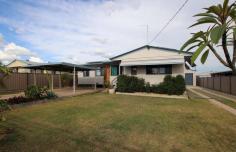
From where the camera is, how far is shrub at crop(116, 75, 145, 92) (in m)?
16.2

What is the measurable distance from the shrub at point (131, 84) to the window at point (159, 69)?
2350mm

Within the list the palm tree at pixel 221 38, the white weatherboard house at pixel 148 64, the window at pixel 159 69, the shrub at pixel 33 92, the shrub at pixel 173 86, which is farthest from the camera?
the window at pixel 159 69

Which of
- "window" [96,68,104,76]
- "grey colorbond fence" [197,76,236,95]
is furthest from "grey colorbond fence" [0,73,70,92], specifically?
"grey colorbond fence" [197,76,236,95]

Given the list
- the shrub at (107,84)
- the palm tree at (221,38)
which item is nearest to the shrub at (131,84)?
the shrub at (107,84)

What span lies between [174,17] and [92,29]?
8841 millimetres

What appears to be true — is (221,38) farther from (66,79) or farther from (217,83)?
(66,79)

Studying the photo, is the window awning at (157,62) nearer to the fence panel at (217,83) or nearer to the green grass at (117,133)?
the fence panel at (217,83)

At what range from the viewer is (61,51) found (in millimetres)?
24656

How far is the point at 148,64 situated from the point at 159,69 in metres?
1.87

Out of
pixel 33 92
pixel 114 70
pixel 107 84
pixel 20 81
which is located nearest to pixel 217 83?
pixel 114 70

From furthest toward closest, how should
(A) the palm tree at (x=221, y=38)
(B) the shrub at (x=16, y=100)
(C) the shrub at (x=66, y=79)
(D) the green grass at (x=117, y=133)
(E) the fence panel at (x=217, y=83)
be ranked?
(C) the shrub at (x=66, y=79) → (E) the fence panel at (x=217, y=83) → (B) the shrub at (x=16, y=100) → (D) the green grass at (x=117, y=133) → (A) the palm tree at (x=221, y=38)

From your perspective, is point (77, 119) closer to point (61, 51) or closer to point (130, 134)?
point (130, 134)

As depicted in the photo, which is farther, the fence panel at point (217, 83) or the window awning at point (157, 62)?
the fence panel at point (217, 83)

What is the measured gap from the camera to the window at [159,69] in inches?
683
